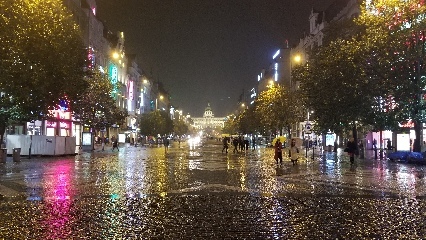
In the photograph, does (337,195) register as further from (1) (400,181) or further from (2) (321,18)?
(2) (321,18)

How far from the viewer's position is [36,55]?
26.5 m

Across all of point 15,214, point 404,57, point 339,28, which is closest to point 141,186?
point 15,214

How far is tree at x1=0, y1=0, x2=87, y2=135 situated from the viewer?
80.2 feet

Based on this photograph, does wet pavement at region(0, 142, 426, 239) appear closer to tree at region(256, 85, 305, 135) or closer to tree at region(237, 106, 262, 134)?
tree at region(256, 85, 305, 135)

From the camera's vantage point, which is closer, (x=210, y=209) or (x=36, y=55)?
(x=210, y=209)

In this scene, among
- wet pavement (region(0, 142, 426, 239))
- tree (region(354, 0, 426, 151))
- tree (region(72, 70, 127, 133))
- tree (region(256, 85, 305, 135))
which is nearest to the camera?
wet pavement (region(0, 142, 426, 239))

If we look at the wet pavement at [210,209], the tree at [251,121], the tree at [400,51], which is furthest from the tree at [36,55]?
the tree at [251,121]

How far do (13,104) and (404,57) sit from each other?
86.4 ft

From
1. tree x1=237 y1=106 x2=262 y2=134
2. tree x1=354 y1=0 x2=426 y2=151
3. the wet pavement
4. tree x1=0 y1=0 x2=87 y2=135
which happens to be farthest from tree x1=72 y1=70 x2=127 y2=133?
tree x1=237 y1=106 x2=262 y2=134

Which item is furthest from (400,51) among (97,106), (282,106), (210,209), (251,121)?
(251,121)

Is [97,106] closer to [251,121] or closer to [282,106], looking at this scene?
[282,106]

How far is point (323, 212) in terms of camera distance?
9.73 metres

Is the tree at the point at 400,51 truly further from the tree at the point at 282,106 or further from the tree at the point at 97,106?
the tree at the point at 282,106

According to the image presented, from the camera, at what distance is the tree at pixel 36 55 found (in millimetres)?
24453
